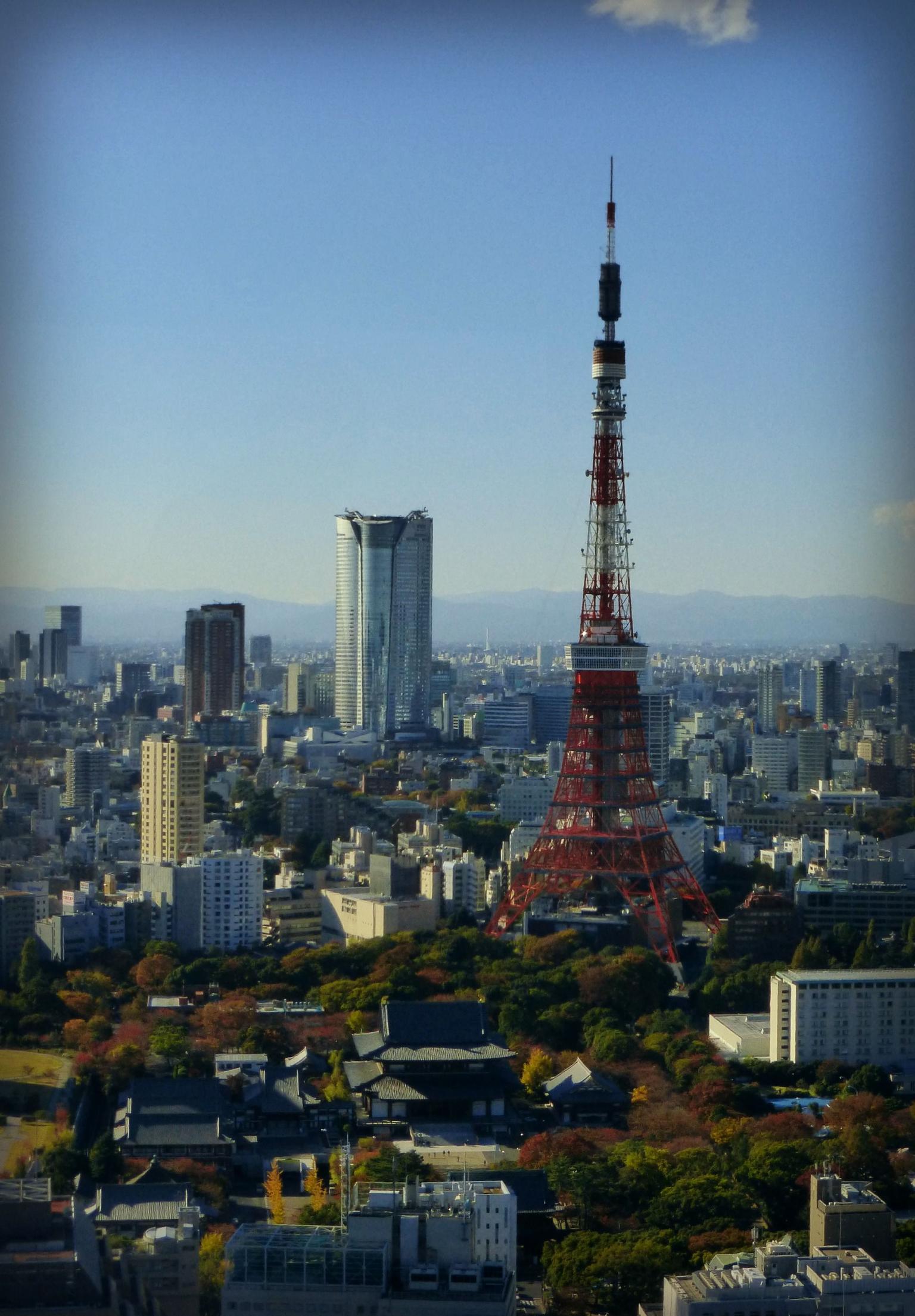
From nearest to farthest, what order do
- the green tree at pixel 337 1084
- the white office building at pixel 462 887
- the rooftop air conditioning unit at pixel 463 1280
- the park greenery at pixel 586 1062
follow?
1. the rooftop air conditioning unit at pixel 463 1280
2. the park greenery at pixel 586 1062
3. the green tree at pixel 337 1084
4. the white office building at pixel 462 887

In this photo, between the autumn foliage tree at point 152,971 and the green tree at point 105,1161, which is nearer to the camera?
the green tree at point 105,1161

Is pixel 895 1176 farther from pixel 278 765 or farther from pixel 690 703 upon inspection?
pixel 690 703

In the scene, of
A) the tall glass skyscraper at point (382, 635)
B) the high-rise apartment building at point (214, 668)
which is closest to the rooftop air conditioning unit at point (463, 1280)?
the high-rise apartment building at point (214, 668)

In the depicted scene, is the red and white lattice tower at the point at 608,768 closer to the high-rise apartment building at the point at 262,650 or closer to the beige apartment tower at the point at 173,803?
the beige apartment tower at the point at 173,803

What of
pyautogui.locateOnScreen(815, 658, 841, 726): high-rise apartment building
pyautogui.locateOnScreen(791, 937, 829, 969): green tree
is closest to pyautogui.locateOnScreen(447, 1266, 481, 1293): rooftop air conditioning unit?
pyautogui.locateOnScreen(791, 937, 829, 969): green tree

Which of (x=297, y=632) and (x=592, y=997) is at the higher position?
(x=297, y=632)

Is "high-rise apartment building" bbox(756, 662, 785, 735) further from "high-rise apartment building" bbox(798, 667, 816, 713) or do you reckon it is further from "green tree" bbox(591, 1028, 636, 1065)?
"green tree" bbox(591, 1028, 636, 1065)

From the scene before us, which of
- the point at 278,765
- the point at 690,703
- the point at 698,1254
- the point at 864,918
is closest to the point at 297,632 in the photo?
the point at 278,765

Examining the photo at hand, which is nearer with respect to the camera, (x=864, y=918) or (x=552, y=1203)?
(x=552, y=1203)
